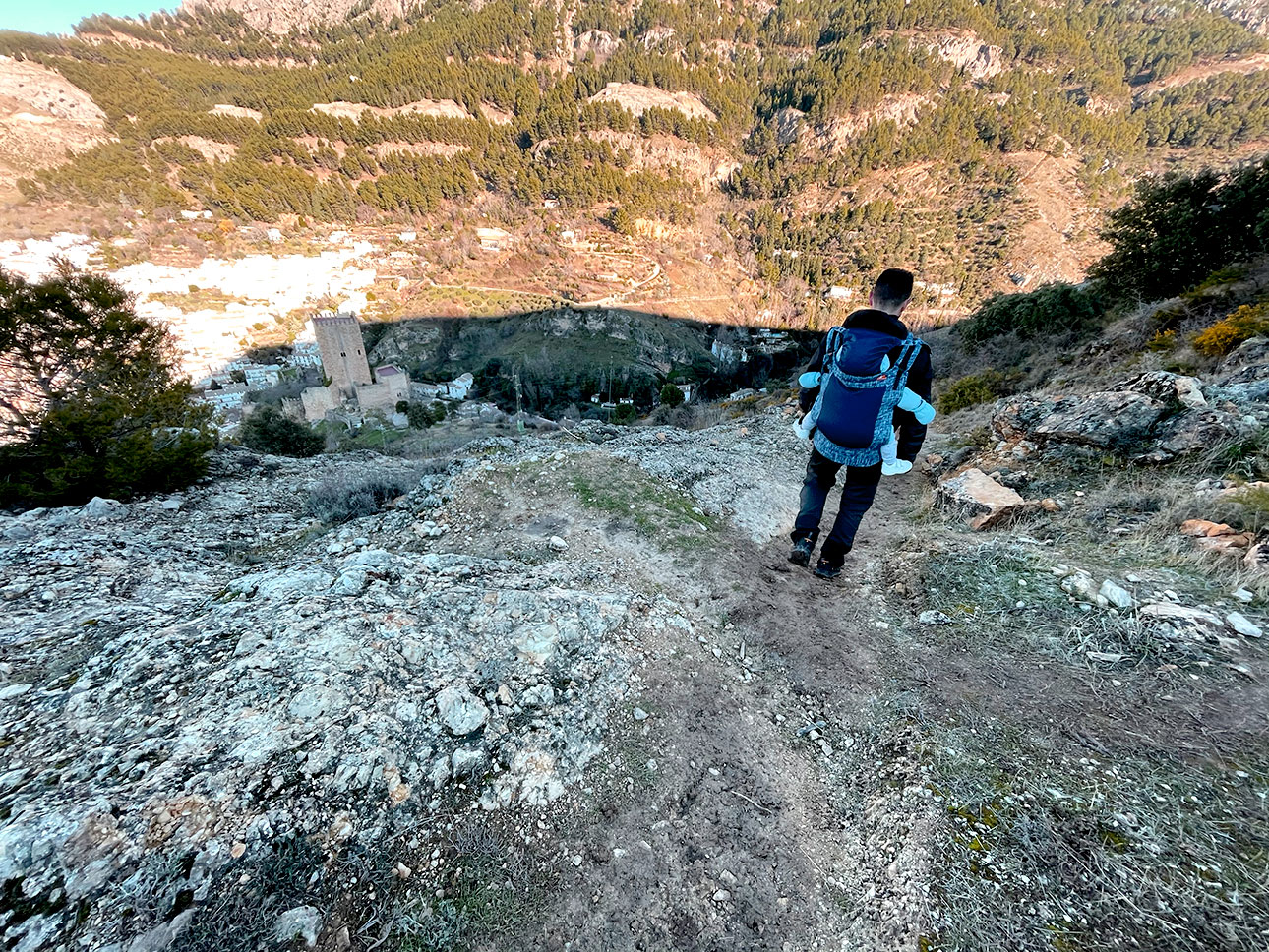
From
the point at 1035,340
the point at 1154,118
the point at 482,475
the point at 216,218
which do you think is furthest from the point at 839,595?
the point at 1154,118

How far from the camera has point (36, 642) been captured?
296 centimetres

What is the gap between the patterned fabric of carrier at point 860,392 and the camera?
11.3 ft

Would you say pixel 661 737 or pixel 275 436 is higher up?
pixel 661 737

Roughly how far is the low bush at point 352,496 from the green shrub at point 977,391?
431 inches

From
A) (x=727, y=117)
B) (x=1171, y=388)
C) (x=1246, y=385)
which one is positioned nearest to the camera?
(x=1171, y=388)

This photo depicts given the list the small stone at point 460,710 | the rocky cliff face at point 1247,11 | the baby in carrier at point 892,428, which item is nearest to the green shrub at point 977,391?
the baby in carrier at point 892,428

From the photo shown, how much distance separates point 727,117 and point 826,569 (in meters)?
101

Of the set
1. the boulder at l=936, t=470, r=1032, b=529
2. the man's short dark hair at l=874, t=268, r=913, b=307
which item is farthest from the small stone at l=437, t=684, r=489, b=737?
the boulder at l=936, t=470, r=1032, b=529

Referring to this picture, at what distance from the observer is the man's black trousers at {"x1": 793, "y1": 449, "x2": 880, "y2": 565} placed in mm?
3887

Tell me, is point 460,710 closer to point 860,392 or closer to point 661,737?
point 661,737

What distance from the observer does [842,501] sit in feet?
13.0

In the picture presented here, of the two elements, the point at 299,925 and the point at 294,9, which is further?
the point at 294,9

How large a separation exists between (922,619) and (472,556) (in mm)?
3755

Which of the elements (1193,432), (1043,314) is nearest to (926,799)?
(1193,432)
